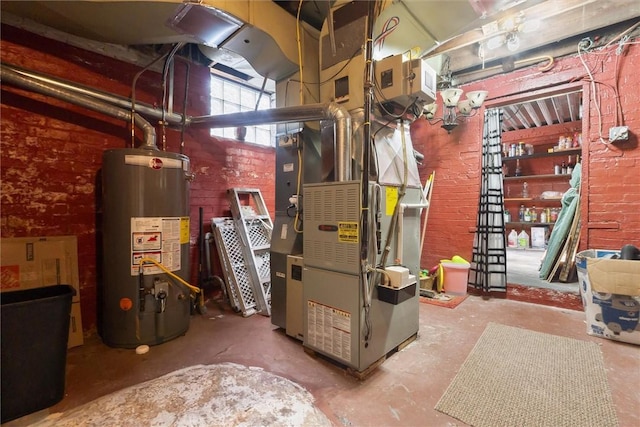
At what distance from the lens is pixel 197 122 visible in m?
2.89

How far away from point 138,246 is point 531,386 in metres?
2.99

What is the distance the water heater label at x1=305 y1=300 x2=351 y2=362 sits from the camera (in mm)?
1969

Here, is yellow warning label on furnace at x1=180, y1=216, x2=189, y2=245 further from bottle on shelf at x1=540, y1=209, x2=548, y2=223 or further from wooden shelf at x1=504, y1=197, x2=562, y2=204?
bottle on shelf at x1=540, y1=209, x2=548, y2=223

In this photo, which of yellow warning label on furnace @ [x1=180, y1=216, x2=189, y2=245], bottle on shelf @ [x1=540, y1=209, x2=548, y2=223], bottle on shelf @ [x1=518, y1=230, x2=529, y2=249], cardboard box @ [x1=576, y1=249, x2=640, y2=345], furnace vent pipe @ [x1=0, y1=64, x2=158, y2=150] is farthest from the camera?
bottle on shelf @ [x1=518, y1=230, x2=529, y2=249]

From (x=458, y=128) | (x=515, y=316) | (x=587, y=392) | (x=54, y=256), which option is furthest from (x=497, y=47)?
(x=54, y=256)

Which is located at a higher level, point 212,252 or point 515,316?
point 212,252

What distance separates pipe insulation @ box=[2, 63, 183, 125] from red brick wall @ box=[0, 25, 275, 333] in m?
0.22

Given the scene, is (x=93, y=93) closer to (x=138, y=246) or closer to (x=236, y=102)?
(x=138, y=246)

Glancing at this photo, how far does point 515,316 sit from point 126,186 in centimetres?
392

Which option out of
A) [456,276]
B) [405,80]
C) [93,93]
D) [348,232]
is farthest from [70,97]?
[456,276]

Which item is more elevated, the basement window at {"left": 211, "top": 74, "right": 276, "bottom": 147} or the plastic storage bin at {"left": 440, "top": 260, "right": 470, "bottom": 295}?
the basement window at {"left": 211, "top": 74, "right": 276, "bottom": 147}

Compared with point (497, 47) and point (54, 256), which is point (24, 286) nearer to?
point (54, 256)

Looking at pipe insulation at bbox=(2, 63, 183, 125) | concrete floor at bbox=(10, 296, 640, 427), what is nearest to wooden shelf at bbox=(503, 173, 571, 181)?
concrete floor at bbox=(10, 296, 640, 427)

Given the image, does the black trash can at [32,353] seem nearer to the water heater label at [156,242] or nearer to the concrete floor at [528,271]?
the water heater label at [156,242]
